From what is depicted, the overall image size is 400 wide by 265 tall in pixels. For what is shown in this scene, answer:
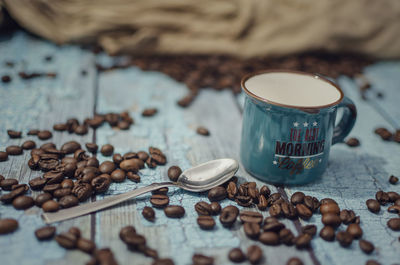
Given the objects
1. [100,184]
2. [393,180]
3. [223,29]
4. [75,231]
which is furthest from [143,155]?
[223,29]

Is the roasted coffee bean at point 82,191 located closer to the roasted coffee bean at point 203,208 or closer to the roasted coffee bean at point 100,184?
the roasted coffee bean at point 100,184

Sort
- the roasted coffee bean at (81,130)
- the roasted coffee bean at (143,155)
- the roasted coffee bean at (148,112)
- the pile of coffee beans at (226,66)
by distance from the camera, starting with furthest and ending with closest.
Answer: the pile of coffee beans at (226,66), the roasted coffee bean at (148,112), the roasted coffee bean at (81,130), the roasted coffee bean at (143,155)

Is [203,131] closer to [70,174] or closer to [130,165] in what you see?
[130,165]

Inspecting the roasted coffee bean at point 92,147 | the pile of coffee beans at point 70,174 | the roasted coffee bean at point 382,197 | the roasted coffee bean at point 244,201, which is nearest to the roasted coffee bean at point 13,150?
the pile of coffee beans at point 70,174

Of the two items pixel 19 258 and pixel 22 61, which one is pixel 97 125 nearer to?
pixel 19 258

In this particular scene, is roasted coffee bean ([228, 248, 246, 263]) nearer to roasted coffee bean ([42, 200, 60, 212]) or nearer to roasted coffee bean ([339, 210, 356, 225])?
roasted coffee bean ([339, 210, 356, 225])

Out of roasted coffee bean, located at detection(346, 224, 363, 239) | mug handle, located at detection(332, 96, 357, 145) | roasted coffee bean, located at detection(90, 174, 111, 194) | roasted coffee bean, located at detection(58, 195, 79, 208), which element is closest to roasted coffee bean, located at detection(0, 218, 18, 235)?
roasted coffee bean, located at detection(58, 195, 79, 208)

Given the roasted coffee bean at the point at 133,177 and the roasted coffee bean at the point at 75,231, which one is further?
the roasted coffee bean at the point at 133,177

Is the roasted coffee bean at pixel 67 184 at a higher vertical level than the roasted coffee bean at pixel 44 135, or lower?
higher
